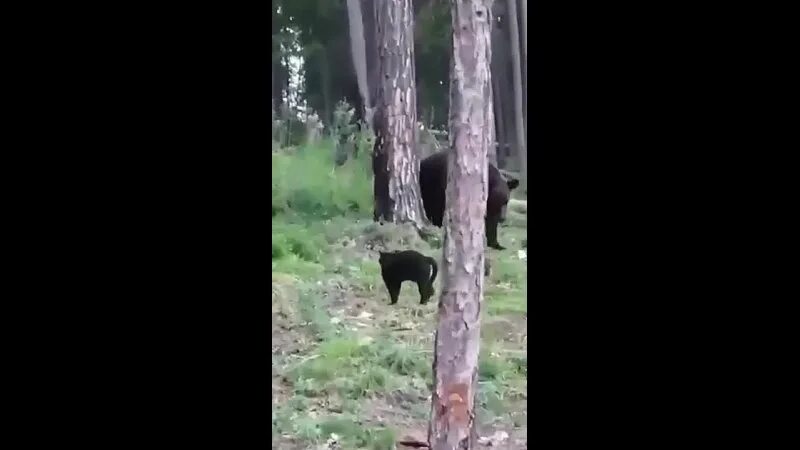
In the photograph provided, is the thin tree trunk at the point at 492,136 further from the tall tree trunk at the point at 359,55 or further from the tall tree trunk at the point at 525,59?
the tall tree trunk at the point at 359,55

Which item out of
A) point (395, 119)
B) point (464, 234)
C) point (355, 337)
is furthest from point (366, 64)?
point (355, 337)

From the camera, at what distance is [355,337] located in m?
1.88

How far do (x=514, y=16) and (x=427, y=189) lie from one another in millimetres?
405

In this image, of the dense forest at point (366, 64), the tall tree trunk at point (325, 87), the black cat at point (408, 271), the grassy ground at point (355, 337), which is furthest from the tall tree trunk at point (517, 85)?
the tall tree trunk at point (325, 87)

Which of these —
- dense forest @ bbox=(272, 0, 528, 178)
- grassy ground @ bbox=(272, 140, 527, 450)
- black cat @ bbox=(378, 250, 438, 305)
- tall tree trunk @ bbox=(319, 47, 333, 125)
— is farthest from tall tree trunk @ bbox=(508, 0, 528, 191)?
tall tree trunk @ bbox=(319, 47, 333, 125)

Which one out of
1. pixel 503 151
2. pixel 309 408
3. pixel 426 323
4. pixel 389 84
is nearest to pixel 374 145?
pixel 389 84

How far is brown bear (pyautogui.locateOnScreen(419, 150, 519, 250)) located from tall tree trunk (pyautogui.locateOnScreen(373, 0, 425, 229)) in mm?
41

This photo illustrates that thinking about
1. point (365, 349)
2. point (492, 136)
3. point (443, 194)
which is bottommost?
point (365, 349)

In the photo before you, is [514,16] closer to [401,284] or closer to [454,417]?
[401,284]

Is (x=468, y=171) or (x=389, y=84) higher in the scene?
(x=389, y=84)

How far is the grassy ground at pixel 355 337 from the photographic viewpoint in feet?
6.07

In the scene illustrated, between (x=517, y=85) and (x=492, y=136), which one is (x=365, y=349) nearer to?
(x=492, y=136)

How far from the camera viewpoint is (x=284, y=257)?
1882 mm

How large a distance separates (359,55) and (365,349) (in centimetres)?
63
